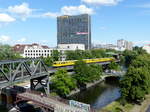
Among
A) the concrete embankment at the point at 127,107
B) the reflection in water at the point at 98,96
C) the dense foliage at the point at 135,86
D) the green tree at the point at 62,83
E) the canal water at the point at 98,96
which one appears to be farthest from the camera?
the reflection in water at the point at 98,96

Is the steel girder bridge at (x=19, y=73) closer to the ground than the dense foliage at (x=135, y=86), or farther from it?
farther from it

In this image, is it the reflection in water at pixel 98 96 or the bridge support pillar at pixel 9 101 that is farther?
the reflection in water at pixel 98 96

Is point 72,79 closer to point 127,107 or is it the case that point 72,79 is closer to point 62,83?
point 62,83

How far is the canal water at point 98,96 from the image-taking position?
54862 mm

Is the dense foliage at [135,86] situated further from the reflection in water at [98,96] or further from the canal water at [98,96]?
the reflection in water at [98,96]

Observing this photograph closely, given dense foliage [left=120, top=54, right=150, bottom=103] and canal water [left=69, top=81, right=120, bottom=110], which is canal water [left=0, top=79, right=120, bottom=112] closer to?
canal water [left=69, top=81, right=120, bottom=110]

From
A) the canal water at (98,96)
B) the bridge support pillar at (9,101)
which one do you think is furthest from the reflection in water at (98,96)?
the bridge support pillar at (9,101)

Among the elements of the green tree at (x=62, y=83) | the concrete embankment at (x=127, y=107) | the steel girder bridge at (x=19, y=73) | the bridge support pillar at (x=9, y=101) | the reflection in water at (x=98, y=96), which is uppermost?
the steel girder bridge at (x=19, y=73)

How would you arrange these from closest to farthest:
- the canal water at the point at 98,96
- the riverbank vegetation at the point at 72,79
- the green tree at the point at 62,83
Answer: the green tree at the point at 62,83 → the riverbank vegetation at the point at 72,79 → the canal water at the point at 98,96

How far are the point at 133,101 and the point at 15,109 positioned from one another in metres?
28.3

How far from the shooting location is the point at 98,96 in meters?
61.5

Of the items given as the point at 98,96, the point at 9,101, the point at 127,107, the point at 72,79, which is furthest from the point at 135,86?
the point at 9,101

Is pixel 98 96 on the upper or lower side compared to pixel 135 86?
lower

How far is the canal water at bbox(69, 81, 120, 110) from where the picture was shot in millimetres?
54862
